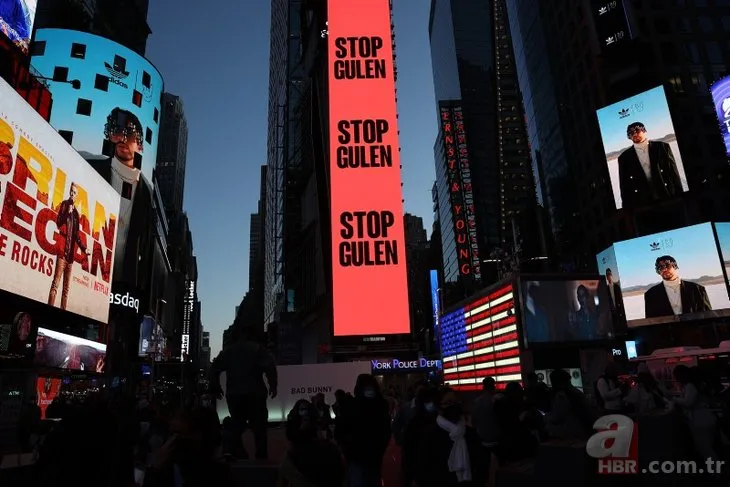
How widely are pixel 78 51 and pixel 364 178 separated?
110ft

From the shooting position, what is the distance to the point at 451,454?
5.77m

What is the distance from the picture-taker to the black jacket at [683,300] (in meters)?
44.7

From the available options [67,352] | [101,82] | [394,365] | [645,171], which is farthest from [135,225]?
[645,171]

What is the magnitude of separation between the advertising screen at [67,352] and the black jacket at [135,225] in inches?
443

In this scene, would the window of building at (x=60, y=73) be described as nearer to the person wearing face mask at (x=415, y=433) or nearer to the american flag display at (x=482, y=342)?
the american flag display at (x=482, y=342)

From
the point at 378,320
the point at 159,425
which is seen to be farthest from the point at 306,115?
the point at 159,425

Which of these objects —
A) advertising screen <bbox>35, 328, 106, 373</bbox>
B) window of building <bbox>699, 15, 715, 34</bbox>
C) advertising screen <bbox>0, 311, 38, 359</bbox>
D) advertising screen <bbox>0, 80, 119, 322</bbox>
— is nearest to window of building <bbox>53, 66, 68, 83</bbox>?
advertising screen <bbox>0, 80, 119, 322</bbox>

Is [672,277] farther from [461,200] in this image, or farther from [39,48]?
[39,48]

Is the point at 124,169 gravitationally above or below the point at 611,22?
below

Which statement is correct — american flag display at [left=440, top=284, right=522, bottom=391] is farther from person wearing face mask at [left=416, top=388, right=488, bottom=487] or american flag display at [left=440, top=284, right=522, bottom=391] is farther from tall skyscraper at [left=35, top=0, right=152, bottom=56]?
tall skyscraper at [left=35, top=0, right=152, bottom=56]

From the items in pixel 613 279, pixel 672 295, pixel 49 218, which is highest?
pixel 613 279

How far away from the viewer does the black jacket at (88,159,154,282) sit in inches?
1710

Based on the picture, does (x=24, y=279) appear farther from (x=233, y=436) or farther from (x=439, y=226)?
(x=439, y=226)

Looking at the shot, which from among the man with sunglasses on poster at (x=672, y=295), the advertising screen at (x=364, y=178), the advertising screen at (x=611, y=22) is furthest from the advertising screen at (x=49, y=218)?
the advertising screen at (x=611, y=22)
